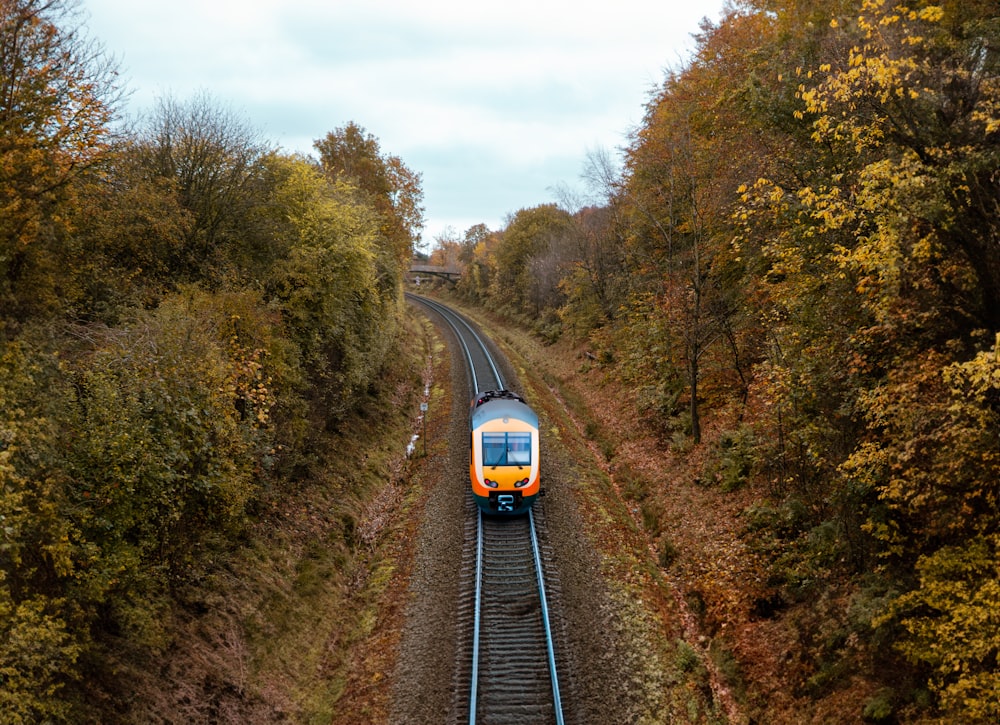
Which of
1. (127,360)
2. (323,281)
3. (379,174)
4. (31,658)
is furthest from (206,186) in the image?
(379,174)

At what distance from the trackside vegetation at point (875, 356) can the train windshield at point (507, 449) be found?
451 cm

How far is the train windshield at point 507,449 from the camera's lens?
1434 cm

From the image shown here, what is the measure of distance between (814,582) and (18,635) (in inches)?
465

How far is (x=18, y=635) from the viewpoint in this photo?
5.94 meters

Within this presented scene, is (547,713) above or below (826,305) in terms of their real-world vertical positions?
below

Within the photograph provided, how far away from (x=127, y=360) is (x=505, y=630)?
849cm

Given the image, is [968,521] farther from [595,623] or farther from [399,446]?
[399,446]

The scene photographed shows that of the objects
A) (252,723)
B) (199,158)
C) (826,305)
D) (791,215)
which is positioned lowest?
(252,723)

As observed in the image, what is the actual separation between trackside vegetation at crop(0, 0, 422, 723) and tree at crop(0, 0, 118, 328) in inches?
1.5

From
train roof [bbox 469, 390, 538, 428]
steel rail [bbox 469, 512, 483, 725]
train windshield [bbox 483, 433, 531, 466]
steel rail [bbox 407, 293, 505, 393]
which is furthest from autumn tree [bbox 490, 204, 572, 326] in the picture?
steel rail [bbox 469, 512, 483, 725]

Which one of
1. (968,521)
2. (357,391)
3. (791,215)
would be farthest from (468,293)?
(968,521)

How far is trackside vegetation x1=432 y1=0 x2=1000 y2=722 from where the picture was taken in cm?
680

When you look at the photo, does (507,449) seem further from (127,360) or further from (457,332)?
(457,332)

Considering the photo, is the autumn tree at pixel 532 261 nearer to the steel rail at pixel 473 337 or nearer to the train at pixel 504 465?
the steel rail at pixel 473 337
